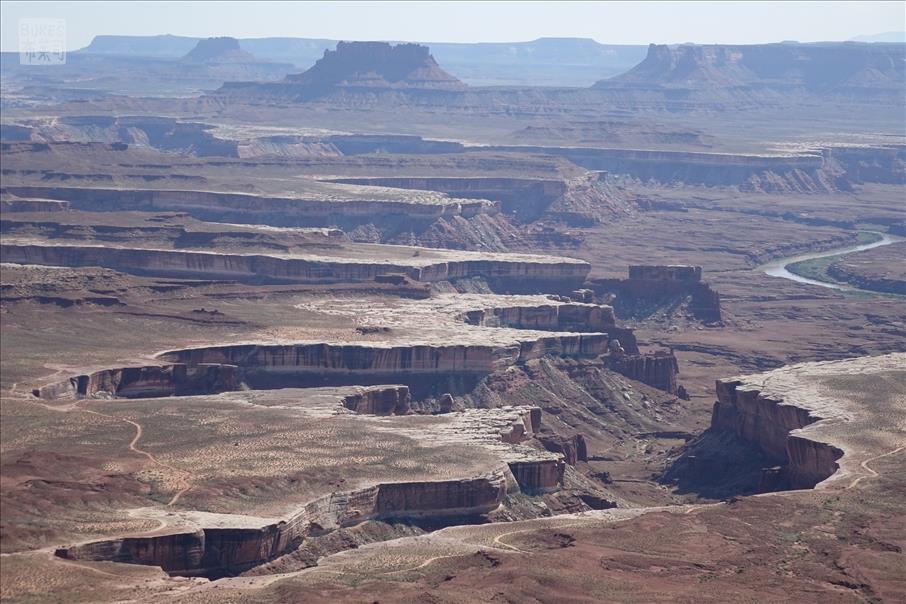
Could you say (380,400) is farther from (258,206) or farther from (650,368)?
(258,206)

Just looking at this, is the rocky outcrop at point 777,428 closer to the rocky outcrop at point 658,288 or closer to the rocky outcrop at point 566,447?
the rocky outcrop at point 566,447

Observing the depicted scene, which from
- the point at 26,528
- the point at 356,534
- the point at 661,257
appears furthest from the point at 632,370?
the point at 661,257

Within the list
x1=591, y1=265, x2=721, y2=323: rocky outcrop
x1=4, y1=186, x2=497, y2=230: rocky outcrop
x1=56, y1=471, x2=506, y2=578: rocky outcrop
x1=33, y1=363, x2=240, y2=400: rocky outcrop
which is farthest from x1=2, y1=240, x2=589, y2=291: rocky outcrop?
x1=56, y1=471, x2=506, y2=578: rocky outcrop

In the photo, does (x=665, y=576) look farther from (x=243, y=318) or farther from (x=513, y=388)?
(x=243, y=318)

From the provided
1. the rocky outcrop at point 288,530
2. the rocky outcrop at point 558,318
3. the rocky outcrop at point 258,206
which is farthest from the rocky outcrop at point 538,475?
the rocky outcrop at point 258,206

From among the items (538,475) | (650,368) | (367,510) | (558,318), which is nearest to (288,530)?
(367,510)

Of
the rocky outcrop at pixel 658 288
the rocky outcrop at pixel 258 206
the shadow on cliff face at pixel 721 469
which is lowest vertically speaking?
the shadow on cliff face at pixel 721 469

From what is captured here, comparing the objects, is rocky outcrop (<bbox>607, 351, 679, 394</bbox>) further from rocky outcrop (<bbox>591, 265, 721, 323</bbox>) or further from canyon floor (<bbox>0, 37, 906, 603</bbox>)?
rocky outcrop (<bbox>591, 265, 721, 323</bbox>)

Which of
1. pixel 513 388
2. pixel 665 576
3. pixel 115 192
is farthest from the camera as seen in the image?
pixel 115 192
